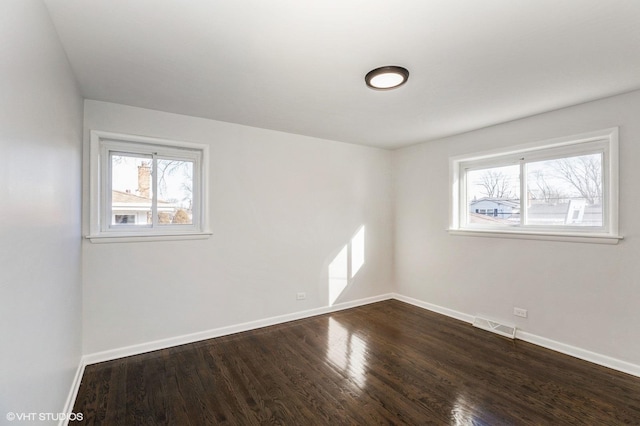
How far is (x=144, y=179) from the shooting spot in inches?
120

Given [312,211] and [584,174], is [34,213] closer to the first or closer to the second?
[312,211]

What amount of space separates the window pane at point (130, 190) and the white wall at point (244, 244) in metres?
0.28

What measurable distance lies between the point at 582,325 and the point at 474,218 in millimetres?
1558

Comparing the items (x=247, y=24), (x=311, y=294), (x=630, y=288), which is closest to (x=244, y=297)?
(x=311, y=294)

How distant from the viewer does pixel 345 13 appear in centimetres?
157

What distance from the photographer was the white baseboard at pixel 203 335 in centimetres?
276

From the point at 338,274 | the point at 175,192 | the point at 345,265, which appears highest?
the point at 175,192

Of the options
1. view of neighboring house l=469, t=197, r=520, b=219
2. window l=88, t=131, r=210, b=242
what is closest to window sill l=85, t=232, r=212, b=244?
window l=88, t=131, r=210, b=242

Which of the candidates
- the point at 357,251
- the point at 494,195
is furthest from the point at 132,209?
the point at 494,195

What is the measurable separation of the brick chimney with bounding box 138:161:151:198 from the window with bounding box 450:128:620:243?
3661mm

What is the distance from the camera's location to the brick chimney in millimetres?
3031

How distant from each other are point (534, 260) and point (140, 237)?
13.4 feet

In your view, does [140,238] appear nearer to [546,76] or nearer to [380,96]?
[380,96]

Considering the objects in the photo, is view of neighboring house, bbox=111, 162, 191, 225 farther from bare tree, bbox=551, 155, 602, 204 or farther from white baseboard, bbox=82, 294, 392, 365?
bare tree, bbox=551, 155, 602, 204
